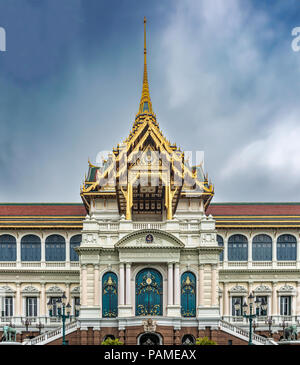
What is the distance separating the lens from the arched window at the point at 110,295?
119 feet

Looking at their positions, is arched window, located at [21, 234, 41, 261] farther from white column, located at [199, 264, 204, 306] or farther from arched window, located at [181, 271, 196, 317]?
white column, located at [199, 264, 204, 306]

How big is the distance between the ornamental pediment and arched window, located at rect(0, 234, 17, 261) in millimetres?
16243

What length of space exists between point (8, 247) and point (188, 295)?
20.4m

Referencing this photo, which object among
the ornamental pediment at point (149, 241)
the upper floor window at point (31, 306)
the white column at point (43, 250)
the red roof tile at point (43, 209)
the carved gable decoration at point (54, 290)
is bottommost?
the upper floor window at point (31, 306)

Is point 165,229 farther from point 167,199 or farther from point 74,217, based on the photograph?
point 74,217

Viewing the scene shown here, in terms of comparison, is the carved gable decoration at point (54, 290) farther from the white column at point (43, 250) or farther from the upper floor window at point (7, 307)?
the upper floor window at point (7, 307)

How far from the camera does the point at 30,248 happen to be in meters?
48.5

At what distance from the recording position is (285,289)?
47312 millimetres

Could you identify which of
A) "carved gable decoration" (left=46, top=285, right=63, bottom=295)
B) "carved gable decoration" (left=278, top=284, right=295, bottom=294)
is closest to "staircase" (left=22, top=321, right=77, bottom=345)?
"carved gable decoration" (left=46, top=285, right=63, bottom=295)

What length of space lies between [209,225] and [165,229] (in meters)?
3.31

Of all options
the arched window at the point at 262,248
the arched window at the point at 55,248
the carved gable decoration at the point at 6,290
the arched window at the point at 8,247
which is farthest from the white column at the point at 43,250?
the arched window at the point at 262,248

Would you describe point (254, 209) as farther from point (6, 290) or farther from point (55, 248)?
point (6, 290)

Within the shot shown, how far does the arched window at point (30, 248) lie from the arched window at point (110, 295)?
45.7 ft

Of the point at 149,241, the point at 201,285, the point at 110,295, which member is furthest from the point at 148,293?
the point at 201,285
